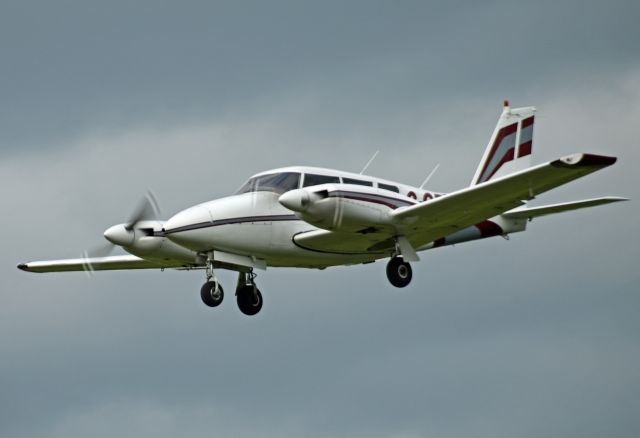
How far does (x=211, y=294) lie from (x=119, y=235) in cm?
330

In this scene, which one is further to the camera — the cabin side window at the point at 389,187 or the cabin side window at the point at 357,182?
the cabin side window at the point at 389,187

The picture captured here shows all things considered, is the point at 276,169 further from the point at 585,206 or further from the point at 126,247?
the point at 585,206

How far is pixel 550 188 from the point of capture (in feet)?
103

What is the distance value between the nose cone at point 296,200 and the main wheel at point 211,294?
3.14 meters

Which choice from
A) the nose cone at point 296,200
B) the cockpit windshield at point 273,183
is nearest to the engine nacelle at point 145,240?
the cockpit windshield at point 273,183

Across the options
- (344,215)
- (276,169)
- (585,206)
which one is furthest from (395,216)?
(585,206)

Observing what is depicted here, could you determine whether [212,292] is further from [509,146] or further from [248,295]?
[509,146]

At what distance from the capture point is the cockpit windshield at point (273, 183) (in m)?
32.8

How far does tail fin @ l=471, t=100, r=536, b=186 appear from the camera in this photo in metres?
37.2

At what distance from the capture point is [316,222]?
31.1 metres

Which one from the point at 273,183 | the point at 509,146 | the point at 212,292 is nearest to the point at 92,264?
the point at 212,292

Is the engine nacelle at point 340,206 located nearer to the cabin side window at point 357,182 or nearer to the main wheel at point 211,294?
the cabin side window at point 357,182


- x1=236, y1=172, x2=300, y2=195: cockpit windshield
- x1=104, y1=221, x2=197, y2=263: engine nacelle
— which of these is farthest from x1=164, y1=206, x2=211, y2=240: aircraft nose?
x1=236, y1=172, x2=300, y2=195: cockpit windshield

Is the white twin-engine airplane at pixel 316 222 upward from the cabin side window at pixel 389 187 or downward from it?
downward
